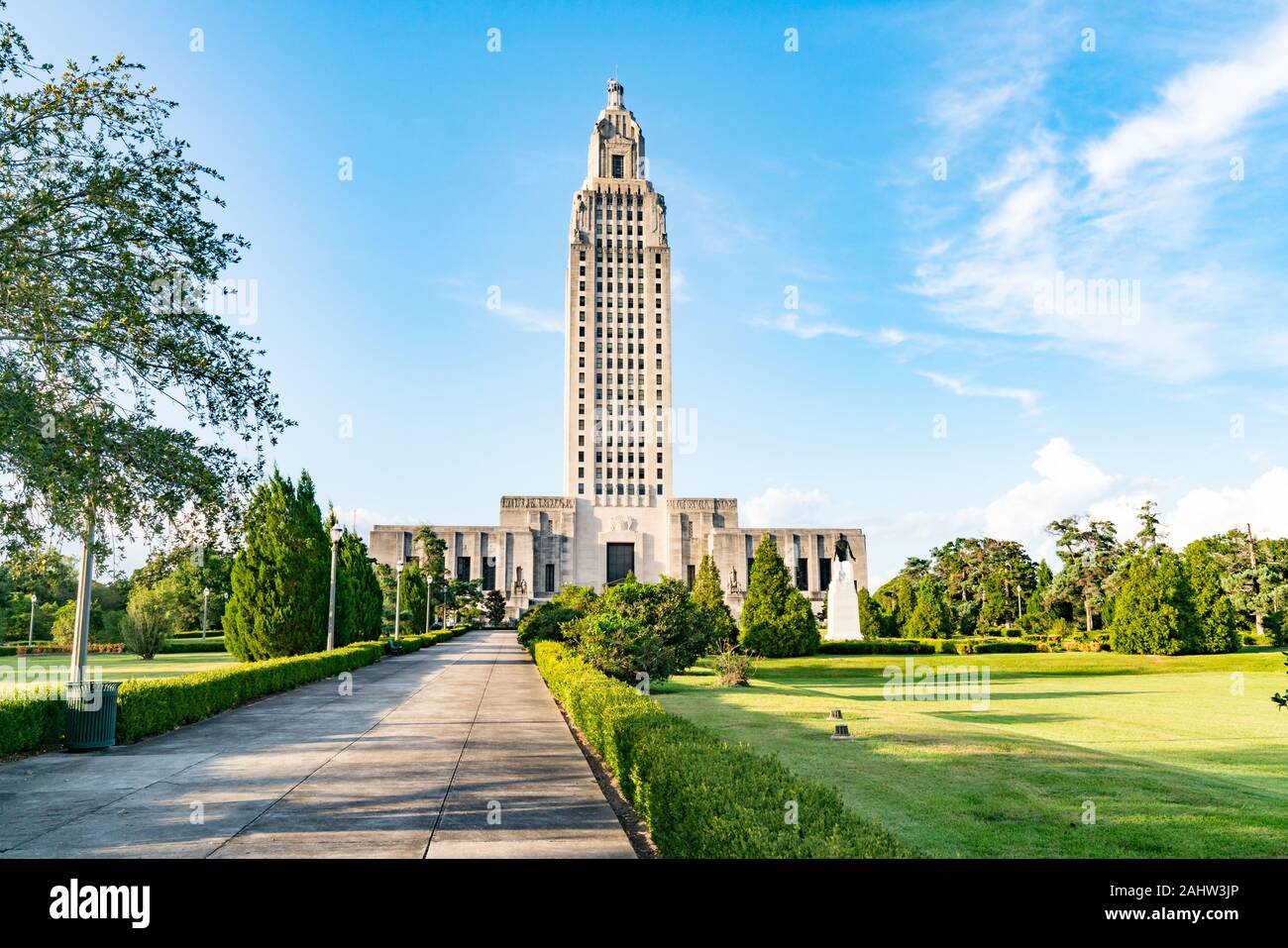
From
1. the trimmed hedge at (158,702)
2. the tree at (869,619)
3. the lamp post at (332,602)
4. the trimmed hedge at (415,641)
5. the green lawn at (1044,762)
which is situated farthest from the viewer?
the tree at (869,619)

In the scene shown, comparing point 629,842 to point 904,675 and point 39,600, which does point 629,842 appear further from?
point 39,600

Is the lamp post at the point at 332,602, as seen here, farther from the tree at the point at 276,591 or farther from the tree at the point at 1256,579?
the tree at the point at 1256,579

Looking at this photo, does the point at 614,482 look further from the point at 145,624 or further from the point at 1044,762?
the point at 1044,762

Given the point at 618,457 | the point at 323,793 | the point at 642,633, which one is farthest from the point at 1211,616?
the point at 618,457

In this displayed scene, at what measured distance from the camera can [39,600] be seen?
209 feet

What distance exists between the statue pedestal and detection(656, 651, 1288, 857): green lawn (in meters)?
21.1

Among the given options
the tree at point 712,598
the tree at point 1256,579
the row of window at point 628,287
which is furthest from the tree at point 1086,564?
the row of window at point 628,287

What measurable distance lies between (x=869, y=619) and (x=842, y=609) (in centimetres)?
1025

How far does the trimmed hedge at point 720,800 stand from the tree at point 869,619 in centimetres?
4549

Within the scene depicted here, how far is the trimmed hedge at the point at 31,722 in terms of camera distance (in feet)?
37.0

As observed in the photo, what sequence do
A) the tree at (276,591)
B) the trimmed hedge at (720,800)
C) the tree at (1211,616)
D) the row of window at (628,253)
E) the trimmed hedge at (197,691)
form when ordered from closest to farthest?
1. the trimmed hedge at (720,800)
2. the trimmed hedge at (197,691)
3. the tree at (276,591)
4. the tree at (1211,616)
5. the row of window at (628,253)

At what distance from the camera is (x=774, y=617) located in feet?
120

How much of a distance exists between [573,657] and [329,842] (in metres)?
13.3

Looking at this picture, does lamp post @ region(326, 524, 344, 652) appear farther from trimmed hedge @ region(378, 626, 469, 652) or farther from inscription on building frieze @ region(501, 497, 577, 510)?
inscription on building frieze @ region(501, 497, 577, 510)
